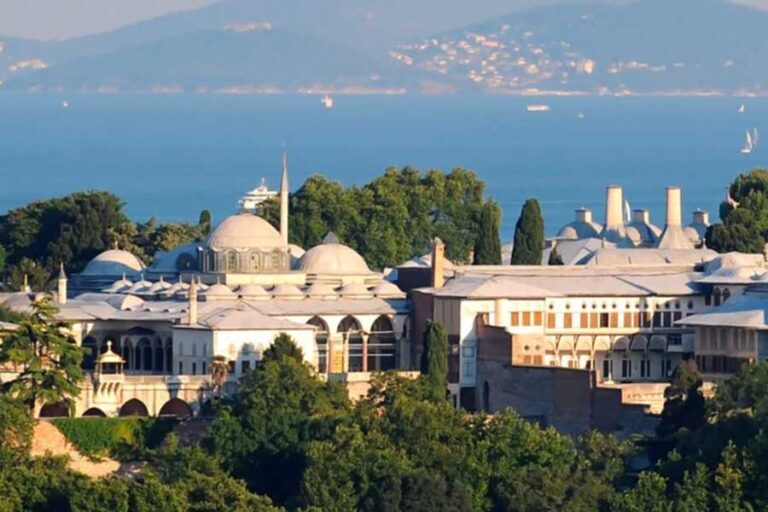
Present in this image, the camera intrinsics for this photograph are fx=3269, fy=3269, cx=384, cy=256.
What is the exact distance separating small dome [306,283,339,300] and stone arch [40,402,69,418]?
10439 millimetres

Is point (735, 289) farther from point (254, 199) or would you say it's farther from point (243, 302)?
point (254, 199)

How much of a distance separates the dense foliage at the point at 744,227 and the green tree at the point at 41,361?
23242mm

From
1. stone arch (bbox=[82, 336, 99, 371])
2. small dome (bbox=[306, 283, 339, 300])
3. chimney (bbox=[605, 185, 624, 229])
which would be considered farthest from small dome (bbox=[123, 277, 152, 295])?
chimney (bbox=[605, 185, 624, 229])

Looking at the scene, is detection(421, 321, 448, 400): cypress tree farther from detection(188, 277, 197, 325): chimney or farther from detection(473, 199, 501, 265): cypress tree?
detection(473, 199, 501, 265): cypress tree

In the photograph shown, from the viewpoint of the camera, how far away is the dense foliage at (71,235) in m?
90.4

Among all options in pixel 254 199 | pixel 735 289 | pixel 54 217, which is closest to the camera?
pixel 735 289

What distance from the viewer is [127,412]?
6925 cm

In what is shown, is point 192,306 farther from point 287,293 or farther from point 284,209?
point 284,209

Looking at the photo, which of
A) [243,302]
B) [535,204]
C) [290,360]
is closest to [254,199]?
[535,204]

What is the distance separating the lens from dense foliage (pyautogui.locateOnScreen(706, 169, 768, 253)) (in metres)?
85.6

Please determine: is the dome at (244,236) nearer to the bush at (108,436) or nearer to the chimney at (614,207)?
the bush at (108,436)

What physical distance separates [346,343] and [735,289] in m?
8.98

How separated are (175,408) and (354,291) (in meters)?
8.98

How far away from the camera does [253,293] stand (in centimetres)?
7712
